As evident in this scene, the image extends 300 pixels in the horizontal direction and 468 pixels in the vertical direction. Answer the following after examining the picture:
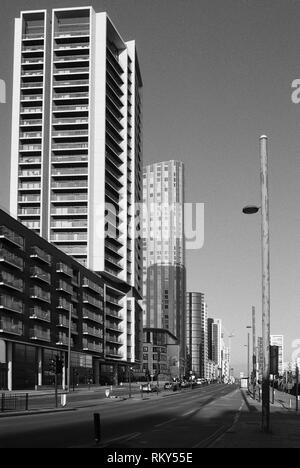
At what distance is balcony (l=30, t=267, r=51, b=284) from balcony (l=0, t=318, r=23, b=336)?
→ 8.53 m

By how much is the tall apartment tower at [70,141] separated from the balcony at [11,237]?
48762 millimetres

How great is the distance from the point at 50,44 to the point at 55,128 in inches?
752

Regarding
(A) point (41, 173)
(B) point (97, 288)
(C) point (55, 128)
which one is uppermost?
(C) point (55, 128)

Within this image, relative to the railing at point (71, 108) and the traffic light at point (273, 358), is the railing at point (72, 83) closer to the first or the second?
the railing at point (71, 108)

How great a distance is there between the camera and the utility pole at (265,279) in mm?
22469

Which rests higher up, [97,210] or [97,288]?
[97,210]

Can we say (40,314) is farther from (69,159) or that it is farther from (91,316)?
(69,159)

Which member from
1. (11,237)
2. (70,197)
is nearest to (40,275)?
(11,237)

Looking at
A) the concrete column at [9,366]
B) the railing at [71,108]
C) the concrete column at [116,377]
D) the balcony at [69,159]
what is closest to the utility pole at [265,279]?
the concrete column at [9,366]

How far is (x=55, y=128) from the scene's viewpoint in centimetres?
15062

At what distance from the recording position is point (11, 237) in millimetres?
92062
